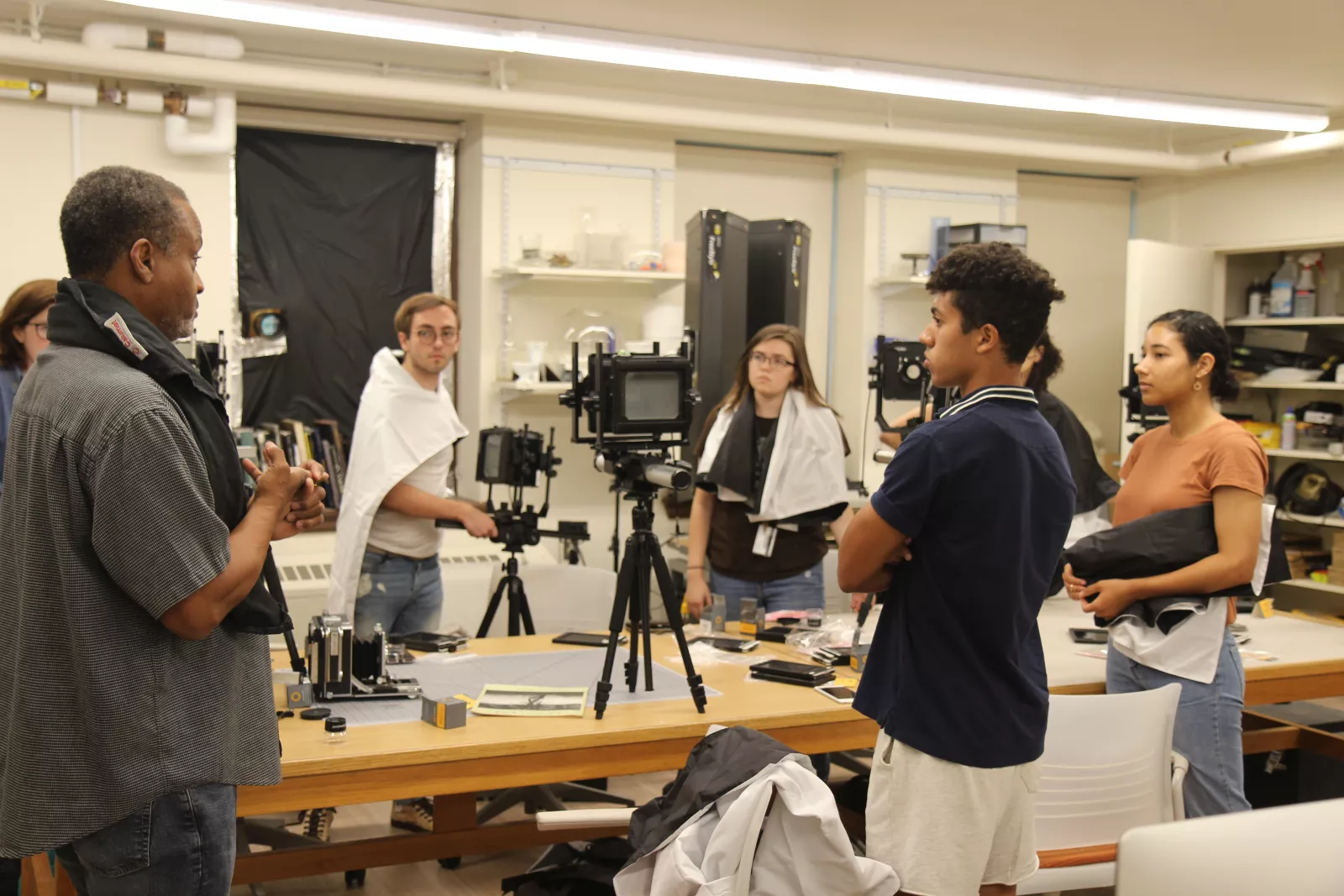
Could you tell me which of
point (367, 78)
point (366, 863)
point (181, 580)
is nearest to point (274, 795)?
point (366, 863)

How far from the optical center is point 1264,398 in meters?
6.72

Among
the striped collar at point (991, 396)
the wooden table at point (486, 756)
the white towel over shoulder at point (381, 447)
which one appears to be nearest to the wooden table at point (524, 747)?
the wooden table at point (486, 756)

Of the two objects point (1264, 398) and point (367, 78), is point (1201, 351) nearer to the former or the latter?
point (367, 78)

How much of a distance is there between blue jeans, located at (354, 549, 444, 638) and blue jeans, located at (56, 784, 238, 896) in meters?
1.85

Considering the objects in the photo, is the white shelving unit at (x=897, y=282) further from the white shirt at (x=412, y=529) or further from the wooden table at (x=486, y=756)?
the wooden table at (x=486, y=756)

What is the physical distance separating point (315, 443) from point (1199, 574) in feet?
12.6

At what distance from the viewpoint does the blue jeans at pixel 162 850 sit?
141 centimetres

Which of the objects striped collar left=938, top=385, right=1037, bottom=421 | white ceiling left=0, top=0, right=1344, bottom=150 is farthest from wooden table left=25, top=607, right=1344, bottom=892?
white ceiling left=0, top=0, right=1344, bottom=150

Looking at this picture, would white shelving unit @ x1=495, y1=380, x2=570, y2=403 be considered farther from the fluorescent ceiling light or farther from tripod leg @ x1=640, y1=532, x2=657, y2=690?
tripod leg @ x1=640, y1=532, x2=657, y2=690

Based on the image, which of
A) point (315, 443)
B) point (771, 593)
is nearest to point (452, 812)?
point (771, 593)

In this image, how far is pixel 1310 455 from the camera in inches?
236

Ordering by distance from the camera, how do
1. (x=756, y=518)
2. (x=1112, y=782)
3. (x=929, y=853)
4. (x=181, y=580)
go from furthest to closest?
(x=756, y=518)
(x=1112, y=782)
(x=929, y=853)
(x=181, y=580)

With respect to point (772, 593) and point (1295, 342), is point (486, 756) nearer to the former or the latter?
point (772, 593)

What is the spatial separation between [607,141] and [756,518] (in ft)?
9.01
